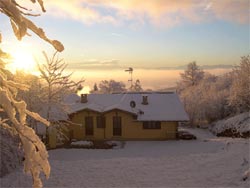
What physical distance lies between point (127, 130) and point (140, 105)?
4.32 metres

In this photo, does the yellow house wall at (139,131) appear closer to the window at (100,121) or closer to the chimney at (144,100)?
the window at (100,121)

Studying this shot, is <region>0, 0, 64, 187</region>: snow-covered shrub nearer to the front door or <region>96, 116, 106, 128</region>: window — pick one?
<region>96, 116, 106, 128</region>: window

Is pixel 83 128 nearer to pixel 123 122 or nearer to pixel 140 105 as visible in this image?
pixel 123 122

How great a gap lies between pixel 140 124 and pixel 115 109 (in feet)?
10.2

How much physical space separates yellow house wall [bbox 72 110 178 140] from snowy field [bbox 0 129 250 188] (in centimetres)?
724

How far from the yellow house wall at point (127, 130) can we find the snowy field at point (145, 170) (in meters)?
7.24

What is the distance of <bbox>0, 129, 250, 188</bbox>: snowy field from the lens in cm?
1889

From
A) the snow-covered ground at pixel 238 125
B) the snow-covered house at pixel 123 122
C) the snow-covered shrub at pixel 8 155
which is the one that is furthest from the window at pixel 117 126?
the snow-covered shrub at pixel 8 155

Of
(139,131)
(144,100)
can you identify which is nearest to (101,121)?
(139,131)

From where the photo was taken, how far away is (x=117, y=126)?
35906 millimetres

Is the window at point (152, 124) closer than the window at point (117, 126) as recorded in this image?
Yes

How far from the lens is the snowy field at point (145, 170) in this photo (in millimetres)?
18891

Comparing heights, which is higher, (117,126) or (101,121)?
(101,121)

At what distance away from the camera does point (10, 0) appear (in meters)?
3.01
